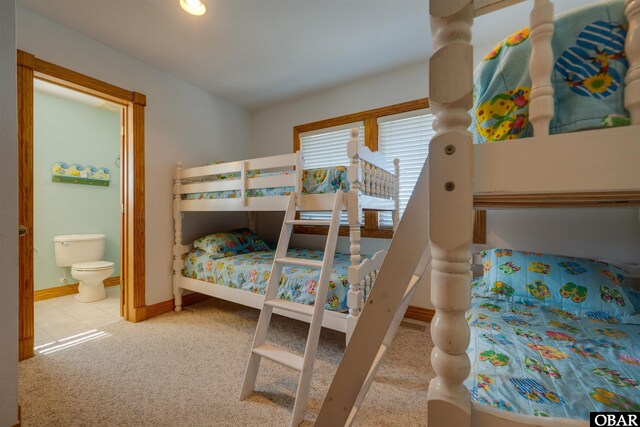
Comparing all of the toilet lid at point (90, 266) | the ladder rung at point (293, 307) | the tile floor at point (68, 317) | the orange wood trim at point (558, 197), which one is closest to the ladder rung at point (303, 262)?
the ladder rung at point (293, 307)

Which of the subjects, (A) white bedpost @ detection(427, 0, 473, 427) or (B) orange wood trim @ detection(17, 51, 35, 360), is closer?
(A) white bedpost @ detection(427, 0, 473, 427)

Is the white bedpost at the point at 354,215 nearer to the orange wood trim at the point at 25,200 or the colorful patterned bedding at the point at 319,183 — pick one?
the colorful patterned bedding at the point at 319,183

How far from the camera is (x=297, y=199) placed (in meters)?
2.04

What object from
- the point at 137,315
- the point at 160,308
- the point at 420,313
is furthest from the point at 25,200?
the point at 420,313

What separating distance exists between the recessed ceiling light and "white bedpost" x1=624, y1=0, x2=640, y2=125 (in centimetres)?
223

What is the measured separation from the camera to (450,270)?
0.51 m

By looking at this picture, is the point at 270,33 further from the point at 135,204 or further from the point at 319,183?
the point at 135,204

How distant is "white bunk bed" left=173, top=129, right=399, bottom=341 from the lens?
181cm

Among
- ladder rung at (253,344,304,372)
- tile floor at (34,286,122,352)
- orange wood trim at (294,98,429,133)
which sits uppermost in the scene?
orange wood trim at (294,98,429,133)

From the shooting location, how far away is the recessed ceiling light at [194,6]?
5.95 feet

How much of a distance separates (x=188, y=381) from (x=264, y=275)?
2.76ft

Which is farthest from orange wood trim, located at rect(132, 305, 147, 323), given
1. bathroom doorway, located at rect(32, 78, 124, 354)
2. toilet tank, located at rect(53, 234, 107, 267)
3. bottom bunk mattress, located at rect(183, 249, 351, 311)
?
toilet tank, located at rect(53, 234, 107, 267)

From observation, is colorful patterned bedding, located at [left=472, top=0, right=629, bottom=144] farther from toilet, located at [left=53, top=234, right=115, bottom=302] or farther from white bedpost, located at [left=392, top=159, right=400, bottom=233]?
toilet, located at [left=53, top=234, right=115, bottom=302]

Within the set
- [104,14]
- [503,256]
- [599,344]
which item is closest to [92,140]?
[104,14]
